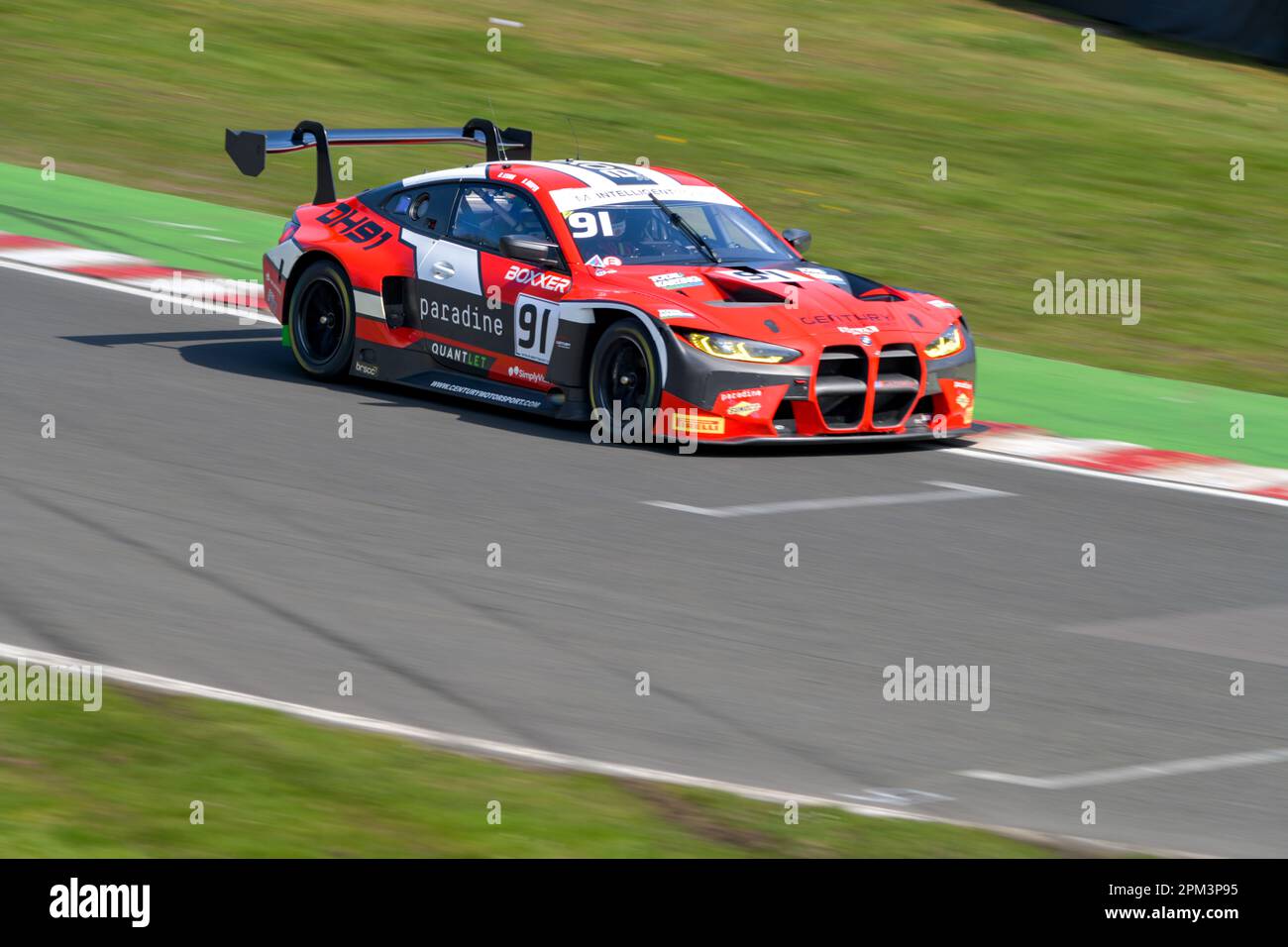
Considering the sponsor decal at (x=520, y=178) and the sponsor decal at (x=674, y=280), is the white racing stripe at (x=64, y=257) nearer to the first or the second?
the sponsor decal at (x=520, y=178)

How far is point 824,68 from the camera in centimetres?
2706

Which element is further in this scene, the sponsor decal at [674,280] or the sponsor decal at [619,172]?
the sponsor decal at [619,172]

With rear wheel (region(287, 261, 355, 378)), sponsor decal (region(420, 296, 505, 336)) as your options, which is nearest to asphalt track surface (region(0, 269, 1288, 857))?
rear wheel (region(287, 261, 355, 378))

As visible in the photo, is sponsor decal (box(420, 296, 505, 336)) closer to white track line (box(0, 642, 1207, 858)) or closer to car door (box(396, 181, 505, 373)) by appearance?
car door (box(396, 181, 505, 373))

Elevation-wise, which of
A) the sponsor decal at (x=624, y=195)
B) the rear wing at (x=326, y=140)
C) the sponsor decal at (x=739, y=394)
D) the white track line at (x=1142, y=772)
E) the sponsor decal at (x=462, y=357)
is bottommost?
the white track line at (x=1142, y=772)

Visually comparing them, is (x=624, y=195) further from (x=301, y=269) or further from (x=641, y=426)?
(x=301, y=269)

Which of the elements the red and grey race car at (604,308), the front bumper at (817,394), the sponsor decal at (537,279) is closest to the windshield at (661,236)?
the red and grey race car at (604,308)

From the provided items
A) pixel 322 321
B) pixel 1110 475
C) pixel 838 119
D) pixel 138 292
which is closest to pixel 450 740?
pixel 1110 475

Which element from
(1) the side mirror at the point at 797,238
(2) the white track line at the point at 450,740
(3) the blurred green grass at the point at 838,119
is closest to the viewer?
(2) the white track line at the point at 450,740

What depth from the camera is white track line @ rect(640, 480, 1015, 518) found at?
1006 centimetres

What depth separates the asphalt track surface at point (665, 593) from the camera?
6.84 meters

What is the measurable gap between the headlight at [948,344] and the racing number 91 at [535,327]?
2139 millimetres
